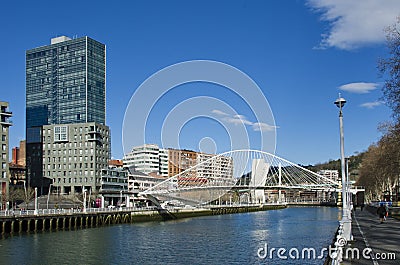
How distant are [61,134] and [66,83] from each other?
146 ft

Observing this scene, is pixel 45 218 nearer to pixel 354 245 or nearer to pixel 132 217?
pixel 132 217

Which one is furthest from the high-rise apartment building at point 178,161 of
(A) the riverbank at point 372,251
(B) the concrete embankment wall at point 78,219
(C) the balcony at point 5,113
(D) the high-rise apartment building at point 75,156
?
(A) the riverbank at point 372,251

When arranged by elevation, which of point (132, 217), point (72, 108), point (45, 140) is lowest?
point (132, 217)

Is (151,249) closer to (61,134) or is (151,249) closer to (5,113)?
(5,113)

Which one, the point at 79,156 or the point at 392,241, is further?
the point at 79,156

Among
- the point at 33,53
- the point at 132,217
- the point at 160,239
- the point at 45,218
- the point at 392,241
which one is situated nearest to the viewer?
the point at 392,241

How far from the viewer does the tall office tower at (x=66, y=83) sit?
15775 centimetres

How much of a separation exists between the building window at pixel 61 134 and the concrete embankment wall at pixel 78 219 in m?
40.1

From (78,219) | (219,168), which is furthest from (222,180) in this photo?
→ (78,219)

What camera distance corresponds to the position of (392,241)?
79.7ft

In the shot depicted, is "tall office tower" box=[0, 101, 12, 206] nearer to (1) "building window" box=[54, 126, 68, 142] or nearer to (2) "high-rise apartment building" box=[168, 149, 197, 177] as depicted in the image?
(1) "building window" box=[54, 126, 68, 142]

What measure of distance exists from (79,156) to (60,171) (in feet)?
19.5

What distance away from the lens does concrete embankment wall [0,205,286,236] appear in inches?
2125

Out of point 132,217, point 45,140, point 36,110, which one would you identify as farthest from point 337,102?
point 36,110
